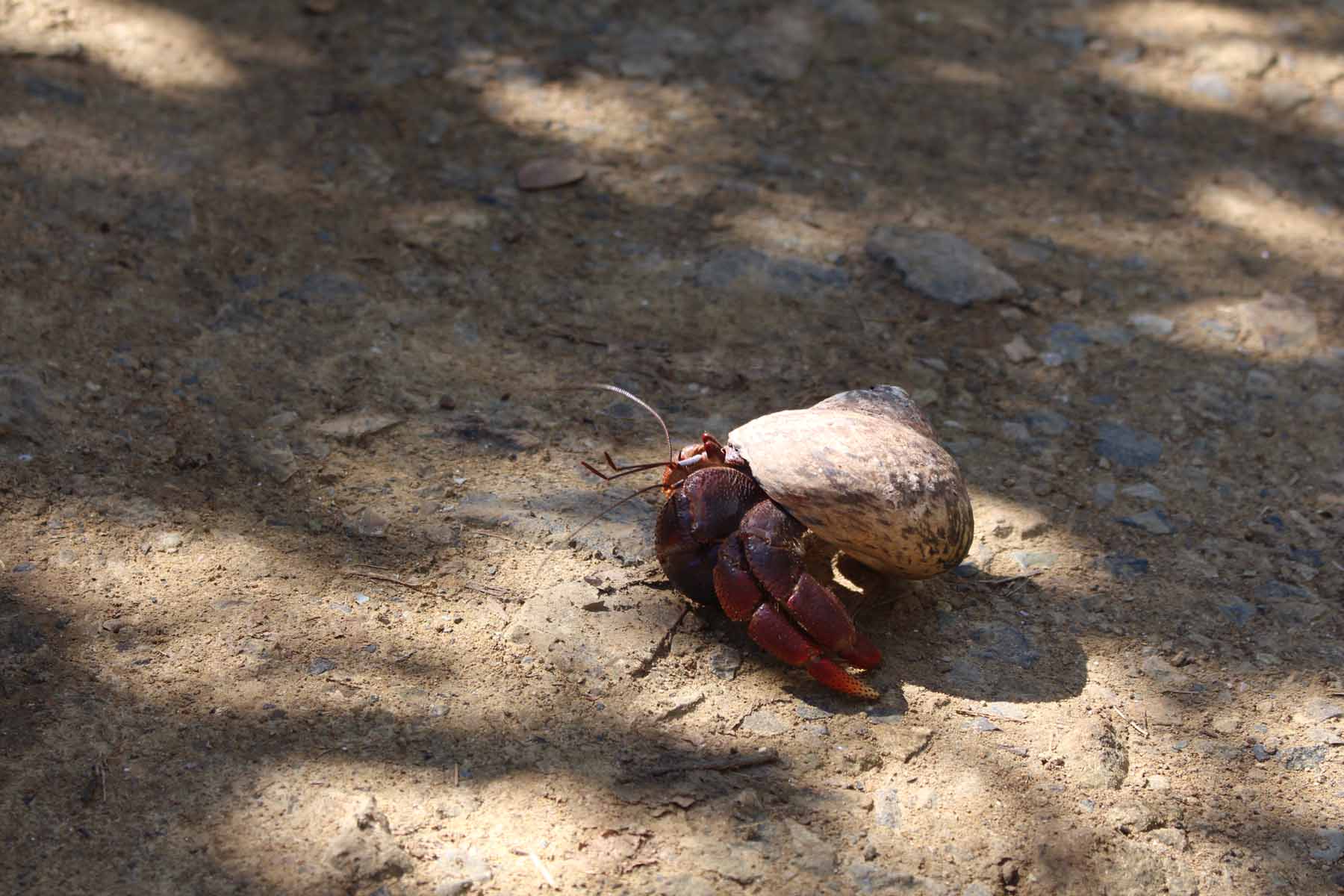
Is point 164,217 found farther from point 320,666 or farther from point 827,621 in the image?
point 827,621

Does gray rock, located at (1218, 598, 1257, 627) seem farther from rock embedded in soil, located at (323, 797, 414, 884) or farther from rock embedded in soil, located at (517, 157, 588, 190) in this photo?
rock embedded in soil, located at (517, 157, 588, 190)

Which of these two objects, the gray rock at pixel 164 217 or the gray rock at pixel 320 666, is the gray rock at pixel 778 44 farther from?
the gray rock at pixel 320 666

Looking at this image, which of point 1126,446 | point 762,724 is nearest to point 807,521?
point 762,724

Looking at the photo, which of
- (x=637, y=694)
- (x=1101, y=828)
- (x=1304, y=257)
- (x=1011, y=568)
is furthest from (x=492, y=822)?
Result: (x=1304, y=257)

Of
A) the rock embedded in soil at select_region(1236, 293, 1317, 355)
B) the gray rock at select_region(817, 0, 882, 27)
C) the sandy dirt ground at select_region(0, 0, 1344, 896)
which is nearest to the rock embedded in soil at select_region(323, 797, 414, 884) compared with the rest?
the sandy dirt ground at select_region(0, 0, 1344, 896)

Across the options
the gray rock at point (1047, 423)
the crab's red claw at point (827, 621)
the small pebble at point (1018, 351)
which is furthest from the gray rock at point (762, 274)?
the crab's red claw at point (827, 621)

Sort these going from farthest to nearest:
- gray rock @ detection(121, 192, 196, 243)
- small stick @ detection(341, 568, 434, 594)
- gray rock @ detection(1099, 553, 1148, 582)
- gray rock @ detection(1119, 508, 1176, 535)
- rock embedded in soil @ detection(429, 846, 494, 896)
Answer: gray rock @ detection(121, 192, 196, 243) → gray rock @ detection(1119, 508, 1176, 535) → gray rock @ detection(1099, 553, 1148, 582) → small stick @ detection(341, 568, 434, 594) → rock embedded in soil @ detection(429, 846, 494, 896)
